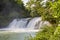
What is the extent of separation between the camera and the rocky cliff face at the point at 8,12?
30.8 m

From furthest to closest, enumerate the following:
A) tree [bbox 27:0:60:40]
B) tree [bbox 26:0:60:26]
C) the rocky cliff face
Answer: the rocky cliff face
tree [bbox 26:0:60:26]
tree [bbox 27:0:60:40]

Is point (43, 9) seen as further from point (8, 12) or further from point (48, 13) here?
point (8, 12)

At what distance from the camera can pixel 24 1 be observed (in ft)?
10.5

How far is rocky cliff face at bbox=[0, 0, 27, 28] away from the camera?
1211 inches

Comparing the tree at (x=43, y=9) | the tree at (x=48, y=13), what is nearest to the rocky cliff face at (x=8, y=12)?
the tree at (x=48, y=13)

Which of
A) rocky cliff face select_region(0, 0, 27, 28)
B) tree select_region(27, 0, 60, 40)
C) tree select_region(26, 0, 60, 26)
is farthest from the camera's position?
rocky cliff face select_region(0, 0, 27, 28)

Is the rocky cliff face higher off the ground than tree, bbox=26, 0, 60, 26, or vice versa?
the rocky cliff face

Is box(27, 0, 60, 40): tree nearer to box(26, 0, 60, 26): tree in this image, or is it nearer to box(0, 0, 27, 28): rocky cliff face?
box(26, 0, 60, 26): tree

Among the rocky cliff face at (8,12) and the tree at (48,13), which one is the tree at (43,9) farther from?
the rocky cliff face at (8,12)

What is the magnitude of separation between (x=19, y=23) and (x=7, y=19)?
2649 mm

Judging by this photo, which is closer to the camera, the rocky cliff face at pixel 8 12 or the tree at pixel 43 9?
the tree at pixel 43 9

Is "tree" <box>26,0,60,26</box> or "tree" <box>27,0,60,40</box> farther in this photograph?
"tree" <box>26,0,60,26</box>

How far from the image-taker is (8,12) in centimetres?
3269

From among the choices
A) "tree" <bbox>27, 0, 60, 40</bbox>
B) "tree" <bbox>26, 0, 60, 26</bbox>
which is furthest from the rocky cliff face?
"tree" <bbox>26, 0, 60, 26</bbox>
